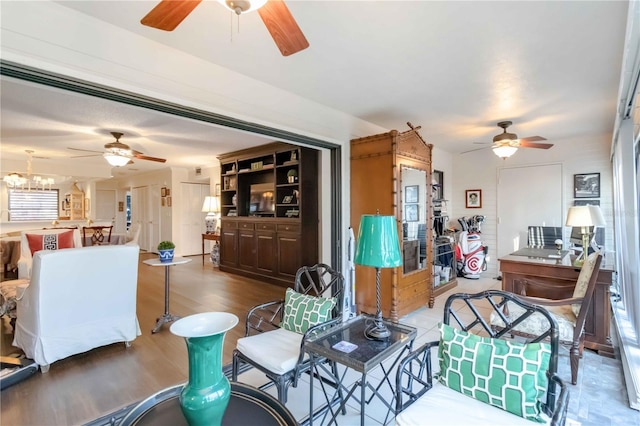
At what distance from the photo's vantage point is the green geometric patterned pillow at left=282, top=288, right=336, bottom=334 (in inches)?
81.2

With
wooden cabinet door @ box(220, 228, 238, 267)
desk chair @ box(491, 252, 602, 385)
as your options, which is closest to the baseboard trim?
desk chair @ box(491, 252, 602, 385)

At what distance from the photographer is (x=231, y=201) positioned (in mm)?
6816

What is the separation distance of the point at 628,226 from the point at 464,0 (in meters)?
2.69

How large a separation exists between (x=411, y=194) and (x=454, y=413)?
9.17ft

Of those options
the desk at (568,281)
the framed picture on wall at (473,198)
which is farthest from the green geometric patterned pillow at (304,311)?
the framed picture on wall at (473,198)

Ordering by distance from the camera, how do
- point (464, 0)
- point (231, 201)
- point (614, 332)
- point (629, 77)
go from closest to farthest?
point (464, 0)
point (629, 77)
point (614, 332)
point (231, 201)

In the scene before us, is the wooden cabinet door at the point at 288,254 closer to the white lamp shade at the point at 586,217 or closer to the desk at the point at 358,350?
the desk at the point at 358,350

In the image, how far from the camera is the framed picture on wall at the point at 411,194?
12.2ft

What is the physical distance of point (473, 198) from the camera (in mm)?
6527

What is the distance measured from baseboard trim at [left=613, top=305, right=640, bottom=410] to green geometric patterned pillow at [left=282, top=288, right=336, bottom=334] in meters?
2.07

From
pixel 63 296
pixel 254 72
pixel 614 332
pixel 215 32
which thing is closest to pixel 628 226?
pixel 614 332

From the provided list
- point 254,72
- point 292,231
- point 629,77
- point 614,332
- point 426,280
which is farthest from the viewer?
point 292,231

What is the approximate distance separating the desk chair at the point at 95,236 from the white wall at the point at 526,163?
7.62 meters

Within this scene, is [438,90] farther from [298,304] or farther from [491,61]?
[298,304]
